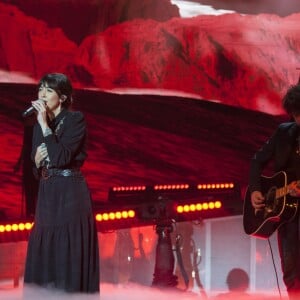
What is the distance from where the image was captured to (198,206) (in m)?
Answer: 4.17

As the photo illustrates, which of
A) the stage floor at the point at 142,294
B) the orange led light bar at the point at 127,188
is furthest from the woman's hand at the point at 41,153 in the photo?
the orange led light bar at the point at 127,188

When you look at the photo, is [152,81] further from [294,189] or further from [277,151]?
[294,189]

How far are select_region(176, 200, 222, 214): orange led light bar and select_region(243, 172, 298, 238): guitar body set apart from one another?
86cm

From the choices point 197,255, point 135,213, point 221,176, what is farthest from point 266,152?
point 221,176

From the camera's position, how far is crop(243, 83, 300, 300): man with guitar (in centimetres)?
287

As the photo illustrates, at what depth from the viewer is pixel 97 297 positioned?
2.63m

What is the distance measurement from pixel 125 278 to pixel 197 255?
61 centimetres

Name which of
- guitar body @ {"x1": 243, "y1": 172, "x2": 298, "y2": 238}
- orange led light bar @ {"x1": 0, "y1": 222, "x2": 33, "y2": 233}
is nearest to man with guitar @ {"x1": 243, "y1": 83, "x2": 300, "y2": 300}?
guitar body @ {"x1": 243, "y1": 172, "x2": 298, "y2": 238}

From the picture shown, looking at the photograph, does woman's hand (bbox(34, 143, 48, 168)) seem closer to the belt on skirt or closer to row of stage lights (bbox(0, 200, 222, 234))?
the belt on skirt

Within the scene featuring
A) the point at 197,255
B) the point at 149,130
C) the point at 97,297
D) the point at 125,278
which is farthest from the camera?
the point at 149,130

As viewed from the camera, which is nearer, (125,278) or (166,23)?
(125,278)

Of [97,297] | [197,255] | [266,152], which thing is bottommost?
[97,297]

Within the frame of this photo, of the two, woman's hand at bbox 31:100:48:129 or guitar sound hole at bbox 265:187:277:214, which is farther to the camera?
guitar sound hole at bbox 265:187:277:214

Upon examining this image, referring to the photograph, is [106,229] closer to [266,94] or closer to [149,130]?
[149,130]
